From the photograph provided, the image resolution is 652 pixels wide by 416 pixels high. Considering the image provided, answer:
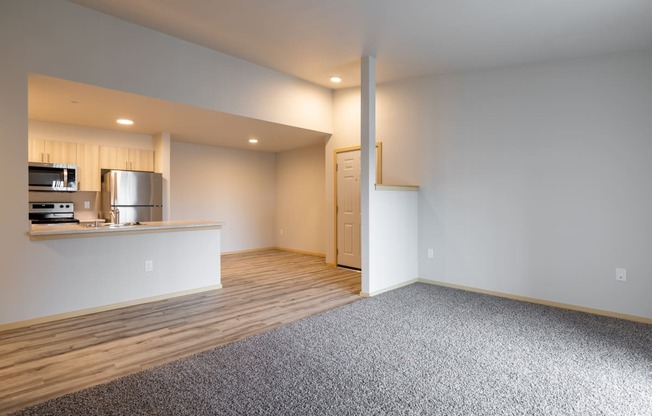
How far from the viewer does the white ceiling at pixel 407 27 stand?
292 centimetres

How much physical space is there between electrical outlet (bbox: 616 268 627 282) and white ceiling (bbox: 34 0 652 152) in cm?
221

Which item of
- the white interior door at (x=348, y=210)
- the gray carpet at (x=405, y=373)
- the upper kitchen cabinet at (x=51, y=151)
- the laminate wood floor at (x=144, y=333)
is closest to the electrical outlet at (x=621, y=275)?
the gray carpet at (x=405, y=373)

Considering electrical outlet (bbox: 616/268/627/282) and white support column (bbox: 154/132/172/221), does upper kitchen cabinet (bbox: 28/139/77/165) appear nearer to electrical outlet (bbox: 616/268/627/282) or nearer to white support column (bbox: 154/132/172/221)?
white support column (bbox: 154/132/172/221)

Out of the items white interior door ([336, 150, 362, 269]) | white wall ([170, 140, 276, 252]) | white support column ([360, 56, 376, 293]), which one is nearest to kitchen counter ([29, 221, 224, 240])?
white support column ([360, 56, 376, 293])

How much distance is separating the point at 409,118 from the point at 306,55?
1.74 m

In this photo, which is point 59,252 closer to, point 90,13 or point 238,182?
point 90,13

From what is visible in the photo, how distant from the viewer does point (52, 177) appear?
4.78 meters

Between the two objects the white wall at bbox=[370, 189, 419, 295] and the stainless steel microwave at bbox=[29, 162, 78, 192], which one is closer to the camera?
the white wall at bbox=[370, 189, 419, 295]

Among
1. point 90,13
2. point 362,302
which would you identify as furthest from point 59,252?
point 362,302

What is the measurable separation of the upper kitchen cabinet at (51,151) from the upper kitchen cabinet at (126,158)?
39 centimetres

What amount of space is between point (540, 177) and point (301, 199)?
4578mm

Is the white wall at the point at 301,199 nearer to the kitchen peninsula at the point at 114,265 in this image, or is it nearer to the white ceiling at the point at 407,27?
the kitchen peninsula at the point at 114,265

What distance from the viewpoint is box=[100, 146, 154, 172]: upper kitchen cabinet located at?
540cm

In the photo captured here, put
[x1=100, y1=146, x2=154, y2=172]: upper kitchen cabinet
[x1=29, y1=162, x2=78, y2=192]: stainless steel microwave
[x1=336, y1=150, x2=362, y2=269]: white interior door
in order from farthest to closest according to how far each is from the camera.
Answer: [x1=336, y1=150, x2=362, y2=269]: white interior door → [x1=100, y1=146, x2=154, y2=172]: upper kitchen cabinet → [x1=29, y1=162, x2=78, y2=192]: stainless steel microwave
